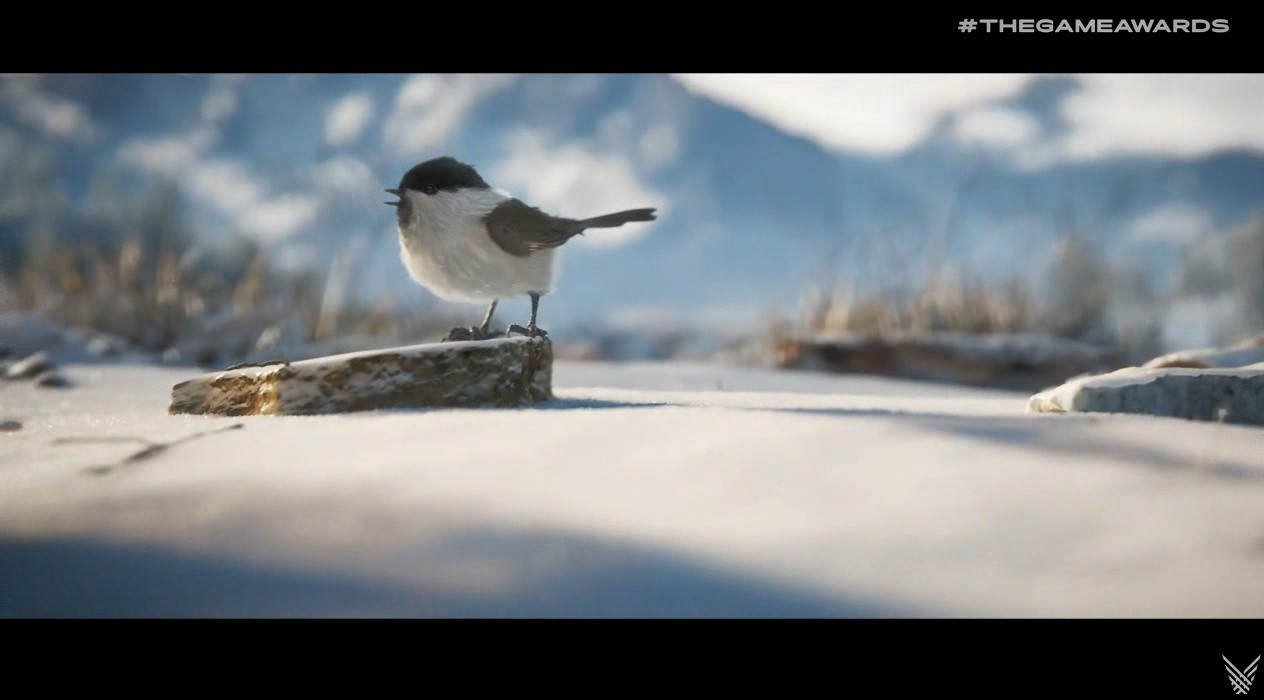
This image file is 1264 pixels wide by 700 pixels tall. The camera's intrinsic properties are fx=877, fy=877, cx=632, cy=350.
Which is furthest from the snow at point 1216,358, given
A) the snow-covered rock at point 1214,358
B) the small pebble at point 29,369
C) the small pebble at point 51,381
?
the small pebble at point 29,369

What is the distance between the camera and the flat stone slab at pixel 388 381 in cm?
206

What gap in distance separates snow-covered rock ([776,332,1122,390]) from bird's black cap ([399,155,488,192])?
3683mm

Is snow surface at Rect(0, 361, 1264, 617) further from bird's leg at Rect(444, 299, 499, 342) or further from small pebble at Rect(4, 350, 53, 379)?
small pebble at Rect(4, 350, 53, 379)

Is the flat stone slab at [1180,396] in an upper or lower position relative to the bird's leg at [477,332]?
lower

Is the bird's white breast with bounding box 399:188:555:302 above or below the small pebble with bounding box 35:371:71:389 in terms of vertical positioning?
above

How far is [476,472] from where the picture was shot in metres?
1.46

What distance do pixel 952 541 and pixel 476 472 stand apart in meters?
0.75

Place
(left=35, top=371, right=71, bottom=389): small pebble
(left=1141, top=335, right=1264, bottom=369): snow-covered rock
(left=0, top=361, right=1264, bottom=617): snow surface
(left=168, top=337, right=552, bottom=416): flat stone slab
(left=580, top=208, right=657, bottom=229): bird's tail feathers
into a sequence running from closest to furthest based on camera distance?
(left=0, top=361, right=1264, bottom=617): snow surface
(left=168, top=337, right=552, bottom=416): flat stone slab
(left=580, top=208, right=657, bottom=229): bird's tail feathers
(left=1141, top=335, right=1264, bottom=369): snow-covered rock
(left=35, top=371, right=71, bottom=389): small pebble

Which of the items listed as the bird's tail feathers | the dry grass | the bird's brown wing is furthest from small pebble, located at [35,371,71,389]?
the bird's tail feathers

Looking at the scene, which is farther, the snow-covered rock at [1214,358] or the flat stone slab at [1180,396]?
the snow-covered rock at [1214,358]

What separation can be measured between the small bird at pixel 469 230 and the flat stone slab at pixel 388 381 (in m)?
0.30

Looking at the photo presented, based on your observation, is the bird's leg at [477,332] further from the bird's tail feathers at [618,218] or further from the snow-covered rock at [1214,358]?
the snow-covered rock at [1214,358]

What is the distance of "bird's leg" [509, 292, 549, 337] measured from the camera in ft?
8.21
